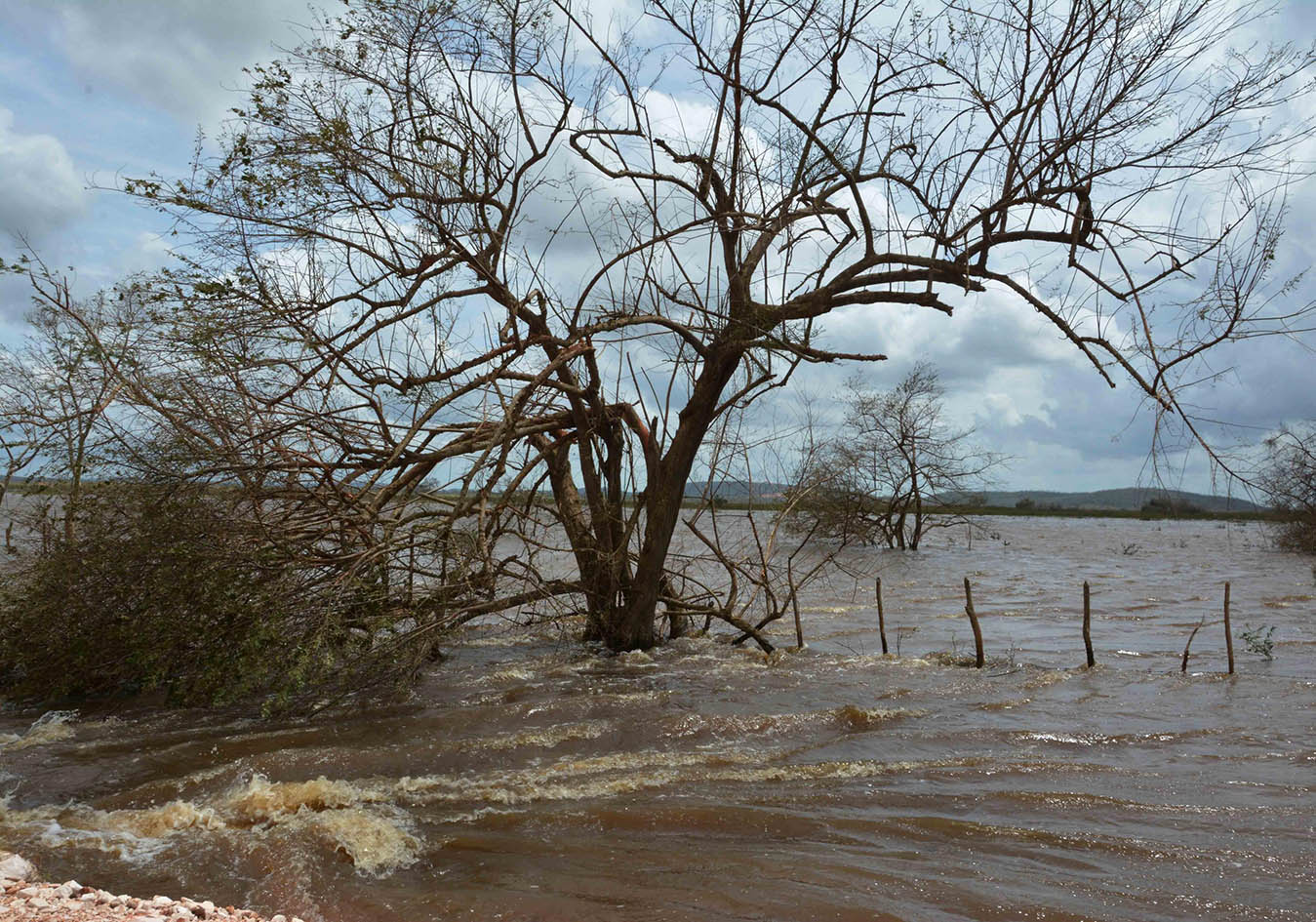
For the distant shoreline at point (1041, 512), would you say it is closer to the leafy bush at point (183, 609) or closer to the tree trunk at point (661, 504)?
the tree trunk at point (661, 504)

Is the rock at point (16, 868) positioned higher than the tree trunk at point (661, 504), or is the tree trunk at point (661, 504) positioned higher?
the tree trunk at point (661, 504)

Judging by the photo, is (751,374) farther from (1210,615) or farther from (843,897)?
(1210,615)

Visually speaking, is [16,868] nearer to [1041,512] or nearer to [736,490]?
[736,490]

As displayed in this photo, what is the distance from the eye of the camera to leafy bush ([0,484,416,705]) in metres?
8.09

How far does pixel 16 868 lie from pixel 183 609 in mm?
3769

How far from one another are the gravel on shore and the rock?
0.10ft

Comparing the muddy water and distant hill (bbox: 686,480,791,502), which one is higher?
distant hill (bbox: 686,480,791,502)

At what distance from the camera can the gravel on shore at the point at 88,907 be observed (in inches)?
153

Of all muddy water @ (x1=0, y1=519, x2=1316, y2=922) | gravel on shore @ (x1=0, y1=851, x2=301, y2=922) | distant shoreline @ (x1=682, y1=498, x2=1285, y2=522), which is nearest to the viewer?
gravel on shore @ (x1=0, y1=851, x2=301, y2=922)

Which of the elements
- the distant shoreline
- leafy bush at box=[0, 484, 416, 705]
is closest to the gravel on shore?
leafy bush at box=[0, 484, 416, 705]

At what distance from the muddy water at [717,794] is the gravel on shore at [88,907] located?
61 centimetres

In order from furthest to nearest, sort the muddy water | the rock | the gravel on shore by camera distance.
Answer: the muddy water
the rock
the gravel on shore

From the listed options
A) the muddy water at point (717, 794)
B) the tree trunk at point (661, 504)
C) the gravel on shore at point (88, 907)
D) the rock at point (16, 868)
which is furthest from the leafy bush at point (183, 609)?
the gravel on shore at point (88, 907)

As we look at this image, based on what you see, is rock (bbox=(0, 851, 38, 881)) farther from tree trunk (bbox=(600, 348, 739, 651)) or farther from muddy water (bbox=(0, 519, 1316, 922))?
tree trunk (bbox=(600, 348, 739, 651))
